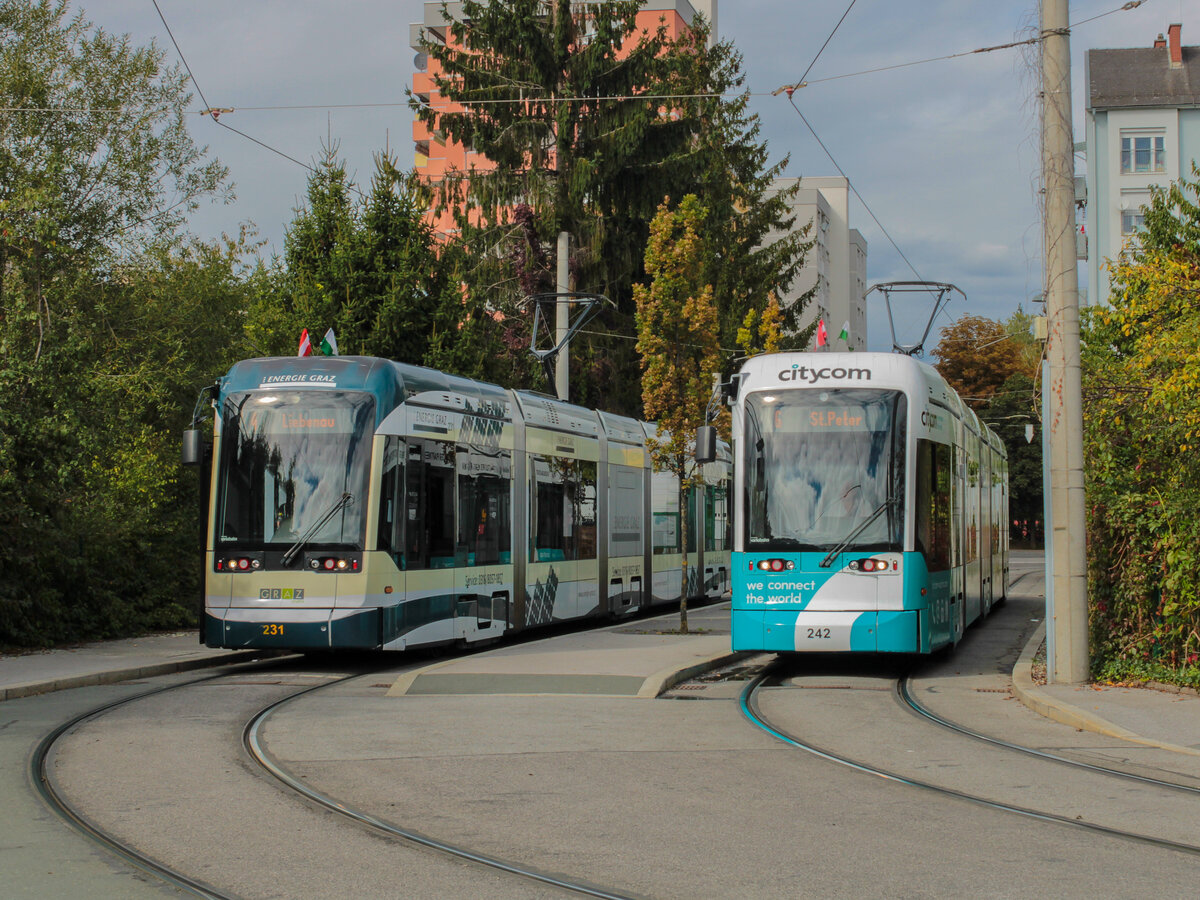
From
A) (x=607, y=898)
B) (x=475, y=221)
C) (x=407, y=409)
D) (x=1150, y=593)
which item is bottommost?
(x=607, y=898)

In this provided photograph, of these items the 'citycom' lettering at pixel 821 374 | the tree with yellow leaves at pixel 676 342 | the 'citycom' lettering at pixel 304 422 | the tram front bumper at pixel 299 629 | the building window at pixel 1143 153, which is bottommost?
the tram front bumper at pixel 299 629

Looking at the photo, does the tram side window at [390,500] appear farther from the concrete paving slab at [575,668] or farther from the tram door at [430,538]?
the concrete paving slab at [575,668]

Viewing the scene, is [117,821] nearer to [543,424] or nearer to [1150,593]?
[1150,593]

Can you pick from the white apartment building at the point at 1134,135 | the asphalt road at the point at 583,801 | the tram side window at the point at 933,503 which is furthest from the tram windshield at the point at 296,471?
the white apartment building at the point at 1134,135

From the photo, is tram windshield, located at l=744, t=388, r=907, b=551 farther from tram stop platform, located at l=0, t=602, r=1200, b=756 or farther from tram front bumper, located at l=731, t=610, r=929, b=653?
tram stop platform, located at l=0, t=602, r=1200, b=756

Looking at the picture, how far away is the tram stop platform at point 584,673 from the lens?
11547mm

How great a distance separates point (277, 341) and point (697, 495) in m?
9.33

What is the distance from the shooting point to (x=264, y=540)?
1547 cm

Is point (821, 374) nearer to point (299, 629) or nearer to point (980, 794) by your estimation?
point (299, 629)

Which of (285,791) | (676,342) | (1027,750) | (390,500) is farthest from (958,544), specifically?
(285,791)

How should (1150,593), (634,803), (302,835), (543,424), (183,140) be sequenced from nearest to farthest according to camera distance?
(302,835) → (634,803) → (1150,593) → (543,424) → (183,140)

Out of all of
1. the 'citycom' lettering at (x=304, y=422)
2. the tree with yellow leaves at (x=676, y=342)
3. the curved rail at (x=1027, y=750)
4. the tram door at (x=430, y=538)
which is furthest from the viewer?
the tree with yellow leaves at (x=676, y=342)

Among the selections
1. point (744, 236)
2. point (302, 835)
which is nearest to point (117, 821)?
point (302, 835)

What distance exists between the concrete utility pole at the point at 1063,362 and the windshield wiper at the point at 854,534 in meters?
1.65
